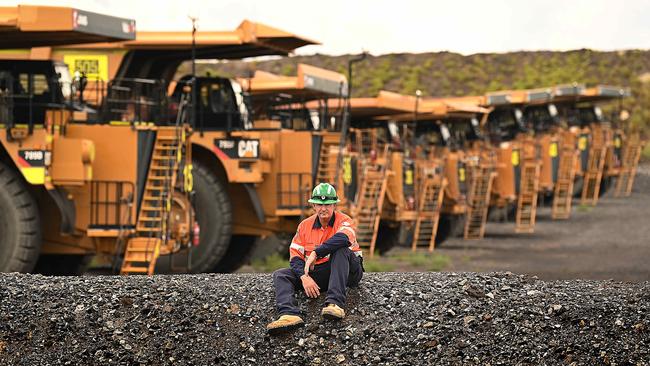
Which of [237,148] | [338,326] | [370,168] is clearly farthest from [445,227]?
[338,326]

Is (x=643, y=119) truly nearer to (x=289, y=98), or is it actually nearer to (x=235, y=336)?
(x=289, y=98)

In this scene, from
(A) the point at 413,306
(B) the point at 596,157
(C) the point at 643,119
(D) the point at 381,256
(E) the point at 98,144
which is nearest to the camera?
(A) the point at 413,306

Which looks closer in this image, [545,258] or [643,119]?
[545,258]

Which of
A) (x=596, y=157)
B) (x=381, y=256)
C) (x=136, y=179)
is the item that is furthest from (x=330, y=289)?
(x=596, y=157)

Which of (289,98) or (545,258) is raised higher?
(289,98)

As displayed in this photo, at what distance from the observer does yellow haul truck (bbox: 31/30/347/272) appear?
21.0 metres

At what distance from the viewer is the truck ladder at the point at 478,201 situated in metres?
33.5

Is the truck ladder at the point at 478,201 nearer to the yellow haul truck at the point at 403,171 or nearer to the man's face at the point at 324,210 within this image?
the yellow haul truck at the point at 403,171

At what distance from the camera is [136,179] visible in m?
18.4

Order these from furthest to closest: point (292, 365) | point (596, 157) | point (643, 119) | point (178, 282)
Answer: point (643, 119), point (596, 157), point (178, 282), point (292, 365)

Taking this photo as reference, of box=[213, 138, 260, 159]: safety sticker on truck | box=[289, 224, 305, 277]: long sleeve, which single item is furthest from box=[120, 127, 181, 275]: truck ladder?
box=[289, 224, 305, 277]: long sleeve

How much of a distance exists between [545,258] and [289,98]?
6.94 m

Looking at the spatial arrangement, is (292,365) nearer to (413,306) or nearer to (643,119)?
(413,306)

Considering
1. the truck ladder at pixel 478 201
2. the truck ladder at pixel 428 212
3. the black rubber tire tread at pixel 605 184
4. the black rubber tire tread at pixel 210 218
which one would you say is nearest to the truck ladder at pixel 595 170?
the black rubber tire tread at pixel 605 184
